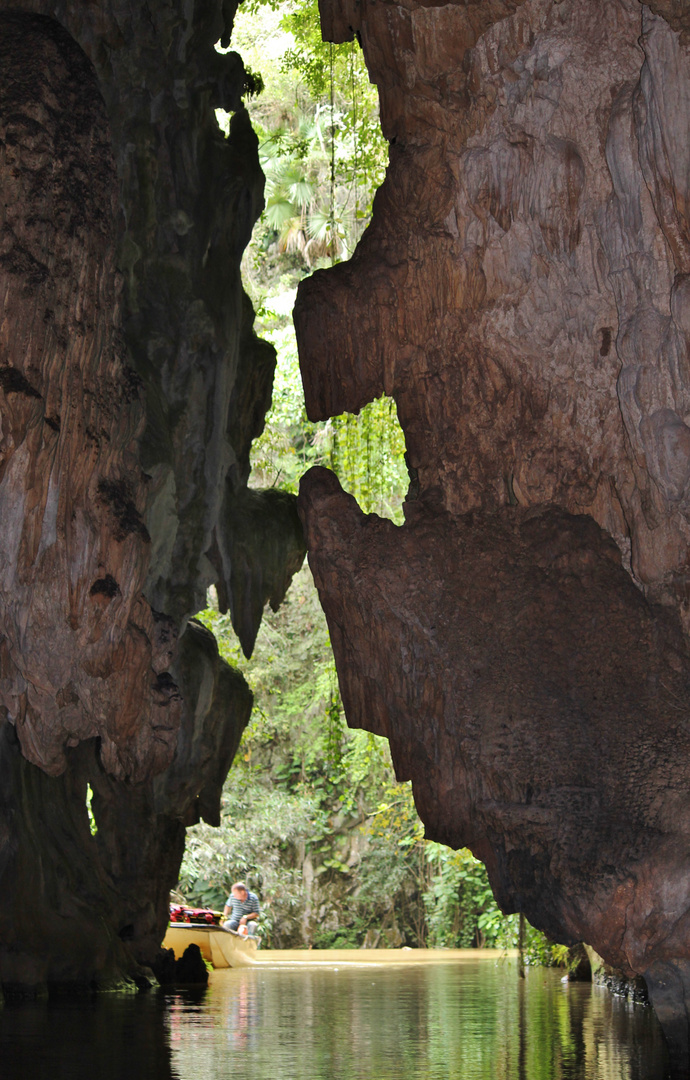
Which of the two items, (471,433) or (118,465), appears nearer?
(118,465)

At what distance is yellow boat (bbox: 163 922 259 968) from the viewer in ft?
51.8

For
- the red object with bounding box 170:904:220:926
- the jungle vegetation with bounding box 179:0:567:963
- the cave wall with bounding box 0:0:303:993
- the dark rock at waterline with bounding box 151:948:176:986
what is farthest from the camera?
the jungle vegetation with bounding box 179:0:567:963

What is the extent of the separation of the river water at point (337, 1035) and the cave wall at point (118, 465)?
1556mm

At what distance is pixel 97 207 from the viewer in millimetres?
9117

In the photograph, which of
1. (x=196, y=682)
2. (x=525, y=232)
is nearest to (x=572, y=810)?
(x=525, y=232)

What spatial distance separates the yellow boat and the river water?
9.19ft

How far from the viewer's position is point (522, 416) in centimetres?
913

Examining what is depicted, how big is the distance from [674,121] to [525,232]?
1336 mm

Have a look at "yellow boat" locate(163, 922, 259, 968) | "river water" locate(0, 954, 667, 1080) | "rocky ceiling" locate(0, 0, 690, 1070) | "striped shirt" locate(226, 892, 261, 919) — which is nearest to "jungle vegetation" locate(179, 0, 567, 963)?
"striped shirt" locate(226, 892, 261, 919)

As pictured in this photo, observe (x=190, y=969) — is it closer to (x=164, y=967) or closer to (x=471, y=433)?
(x=164, y=967)

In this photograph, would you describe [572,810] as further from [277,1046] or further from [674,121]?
[674,121]

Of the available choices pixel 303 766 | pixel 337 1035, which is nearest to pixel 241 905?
pixel 303 766

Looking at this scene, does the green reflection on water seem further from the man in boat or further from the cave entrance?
the cave entrance

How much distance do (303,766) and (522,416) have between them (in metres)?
17.4
